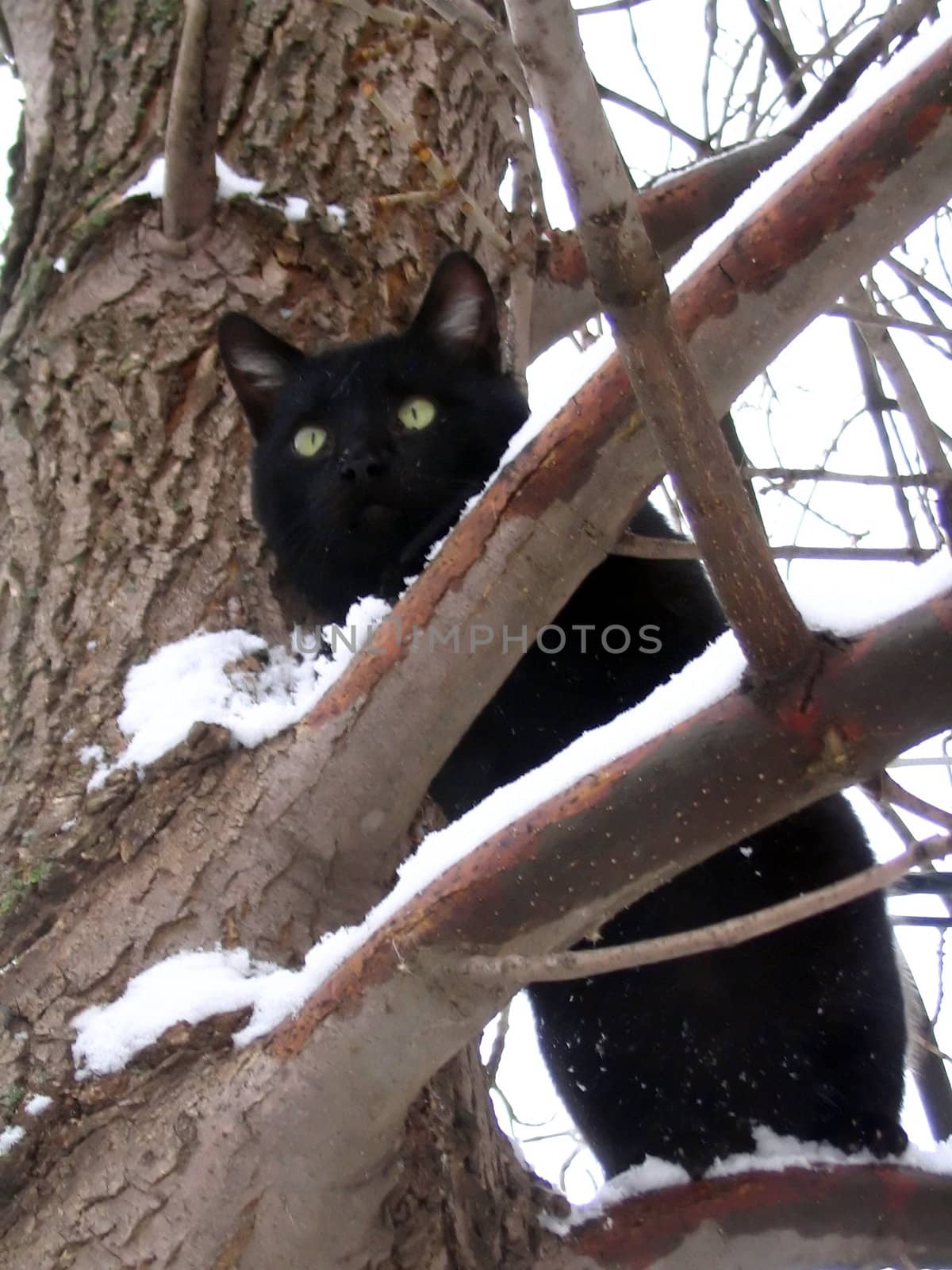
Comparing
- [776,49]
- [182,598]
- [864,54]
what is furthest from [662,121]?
[182,598]

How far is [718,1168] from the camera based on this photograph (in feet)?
5.16

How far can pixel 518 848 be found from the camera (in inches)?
43.3

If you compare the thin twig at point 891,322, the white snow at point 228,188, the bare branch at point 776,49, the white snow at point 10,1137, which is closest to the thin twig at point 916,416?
the thin twig at point 891,322

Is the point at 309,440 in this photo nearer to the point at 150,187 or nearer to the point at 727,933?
the point at 150,187

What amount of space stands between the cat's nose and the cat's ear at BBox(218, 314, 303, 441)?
187mm

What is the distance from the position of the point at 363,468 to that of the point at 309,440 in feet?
0.73

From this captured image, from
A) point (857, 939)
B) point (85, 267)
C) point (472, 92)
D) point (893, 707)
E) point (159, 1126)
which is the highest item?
point (472, 92)

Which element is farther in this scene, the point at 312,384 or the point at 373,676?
the point at 312,384

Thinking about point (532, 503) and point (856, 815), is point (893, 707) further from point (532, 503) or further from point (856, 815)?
point (856, 815)

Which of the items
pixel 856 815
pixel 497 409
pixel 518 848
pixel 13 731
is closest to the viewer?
pixel 518 848

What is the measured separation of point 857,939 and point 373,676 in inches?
41.8

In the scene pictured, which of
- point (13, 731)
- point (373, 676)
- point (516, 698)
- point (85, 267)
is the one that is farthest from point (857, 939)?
point (85, 267)

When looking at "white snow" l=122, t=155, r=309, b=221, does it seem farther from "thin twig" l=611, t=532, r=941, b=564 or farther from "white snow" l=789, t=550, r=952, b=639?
"white snow" l=789, t=550, r=952, b=639

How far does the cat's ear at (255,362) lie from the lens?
6.68 feet
